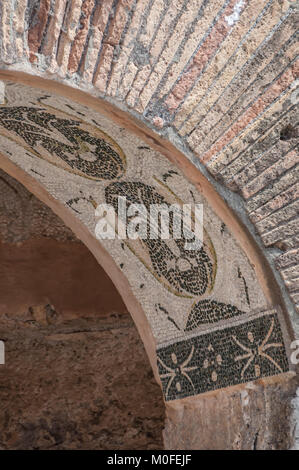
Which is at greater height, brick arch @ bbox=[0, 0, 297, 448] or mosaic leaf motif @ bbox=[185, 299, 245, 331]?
brick arch @ bbox=[0, 0, 297, 448]

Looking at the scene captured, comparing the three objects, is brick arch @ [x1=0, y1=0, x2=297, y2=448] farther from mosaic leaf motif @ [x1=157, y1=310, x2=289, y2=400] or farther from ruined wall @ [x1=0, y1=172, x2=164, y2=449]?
ruined wall @ [x1=0, y1=172, x2=164, y2=449]

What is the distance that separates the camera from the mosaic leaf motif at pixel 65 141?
2.37 metres

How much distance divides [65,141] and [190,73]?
660 millimetres

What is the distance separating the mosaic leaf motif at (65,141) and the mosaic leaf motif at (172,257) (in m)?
0.09

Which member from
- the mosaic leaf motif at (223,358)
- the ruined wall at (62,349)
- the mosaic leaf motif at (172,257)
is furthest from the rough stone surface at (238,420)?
the ruined wall at (62,349)

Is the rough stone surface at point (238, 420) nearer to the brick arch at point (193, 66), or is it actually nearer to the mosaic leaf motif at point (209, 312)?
the mosaic leaf motif at point (209, 312)

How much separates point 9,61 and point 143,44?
37cm

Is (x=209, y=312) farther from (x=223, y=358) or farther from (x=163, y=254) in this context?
(x=163, y=254)

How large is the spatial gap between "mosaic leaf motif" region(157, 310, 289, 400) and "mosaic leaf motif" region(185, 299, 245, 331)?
0.15 feet

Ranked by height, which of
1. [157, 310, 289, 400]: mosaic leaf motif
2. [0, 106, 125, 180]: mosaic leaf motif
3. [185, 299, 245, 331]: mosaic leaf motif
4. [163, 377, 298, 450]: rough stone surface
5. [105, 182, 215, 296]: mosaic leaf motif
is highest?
[0, 106, 125, 180]: mosaic leaf motif

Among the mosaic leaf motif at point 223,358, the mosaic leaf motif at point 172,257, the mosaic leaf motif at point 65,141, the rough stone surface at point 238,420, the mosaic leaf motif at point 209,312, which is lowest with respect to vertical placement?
the rough stone surface at point 238,420

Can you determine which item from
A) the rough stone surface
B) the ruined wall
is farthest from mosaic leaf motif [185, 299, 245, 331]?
the ruined wall

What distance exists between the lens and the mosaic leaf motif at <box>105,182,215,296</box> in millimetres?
2561

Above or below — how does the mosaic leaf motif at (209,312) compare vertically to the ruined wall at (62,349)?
below
